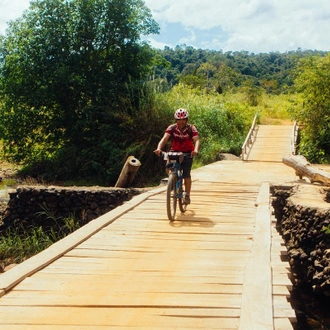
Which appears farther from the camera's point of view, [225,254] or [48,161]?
[48,161]

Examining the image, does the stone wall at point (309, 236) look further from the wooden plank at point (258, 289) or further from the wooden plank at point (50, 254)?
the wooden plank at point (50, 254)

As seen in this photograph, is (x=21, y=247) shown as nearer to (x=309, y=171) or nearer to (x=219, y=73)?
(x=309, y=171)

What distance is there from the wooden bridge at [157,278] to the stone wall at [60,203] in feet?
16.4

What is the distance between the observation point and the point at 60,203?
13.1 metres

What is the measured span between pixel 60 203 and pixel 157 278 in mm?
8603

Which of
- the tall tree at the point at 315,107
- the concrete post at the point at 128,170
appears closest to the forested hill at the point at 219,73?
the tall tree at the point at 315,107

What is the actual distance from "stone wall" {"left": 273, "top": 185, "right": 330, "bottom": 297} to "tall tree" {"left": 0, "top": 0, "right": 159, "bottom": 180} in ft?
40.1

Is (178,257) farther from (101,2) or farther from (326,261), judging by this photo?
(101,2)

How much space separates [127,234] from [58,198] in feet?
22.5

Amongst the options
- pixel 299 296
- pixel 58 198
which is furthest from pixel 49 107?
pixel 299 296

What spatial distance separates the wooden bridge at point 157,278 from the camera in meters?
3.90

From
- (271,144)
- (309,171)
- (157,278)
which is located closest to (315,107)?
(271,144)

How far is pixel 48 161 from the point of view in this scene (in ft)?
74.9

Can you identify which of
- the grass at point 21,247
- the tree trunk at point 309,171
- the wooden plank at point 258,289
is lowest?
the grass at point 21,247
